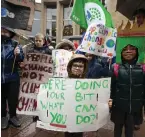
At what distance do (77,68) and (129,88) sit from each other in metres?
0.66

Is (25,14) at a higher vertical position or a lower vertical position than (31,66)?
higher

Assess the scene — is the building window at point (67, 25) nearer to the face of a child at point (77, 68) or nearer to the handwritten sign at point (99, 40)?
the handwritten sign at point (99, 40)

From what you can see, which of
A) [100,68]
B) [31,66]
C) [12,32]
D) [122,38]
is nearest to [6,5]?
[12,32]

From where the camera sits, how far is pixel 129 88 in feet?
12.7

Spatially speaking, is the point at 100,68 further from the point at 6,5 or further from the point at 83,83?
the point at 6,5

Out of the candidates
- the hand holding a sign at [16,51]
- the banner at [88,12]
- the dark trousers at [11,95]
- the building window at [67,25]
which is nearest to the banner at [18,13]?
the hand holding a sign at [16,51]

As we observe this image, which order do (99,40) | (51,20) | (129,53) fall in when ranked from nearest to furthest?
(129,53)
(99,40)
(51,20)

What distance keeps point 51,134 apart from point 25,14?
185 cm

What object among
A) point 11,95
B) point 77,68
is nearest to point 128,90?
point 77,68

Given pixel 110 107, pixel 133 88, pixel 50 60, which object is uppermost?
pixel 50 60

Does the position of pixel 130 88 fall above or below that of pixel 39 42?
below

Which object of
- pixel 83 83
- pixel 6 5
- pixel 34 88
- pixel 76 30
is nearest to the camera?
pixel 83 83

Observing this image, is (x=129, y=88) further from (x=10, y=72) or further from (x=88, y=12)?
(x=88, y=12)

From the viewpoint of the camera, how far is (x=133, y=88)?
386 cm
